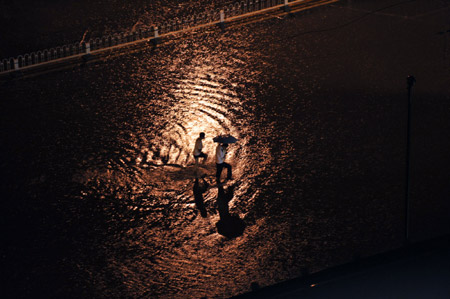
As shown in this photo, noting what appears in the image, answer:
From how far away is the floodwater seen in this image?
16781 millimetres

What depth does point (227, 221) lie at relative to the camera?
18.2m

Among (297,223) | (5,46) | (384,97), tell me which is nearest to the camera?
(297,223)

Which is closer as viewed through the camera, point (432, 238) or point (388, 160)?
point (432, 238)

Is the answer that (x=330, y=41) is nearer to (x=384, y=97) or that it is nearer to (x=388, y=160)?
(x=384, y=97)

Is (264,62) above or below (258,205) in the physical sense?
above

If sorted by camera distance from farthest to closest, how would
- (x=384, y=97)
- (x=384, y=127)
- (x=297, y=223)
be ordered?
(x=384, y=97) → (x=384, y=127) → (x=297, y=223)

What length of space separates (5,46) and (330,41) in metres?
15.4

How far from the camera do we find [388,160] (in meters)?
20.5

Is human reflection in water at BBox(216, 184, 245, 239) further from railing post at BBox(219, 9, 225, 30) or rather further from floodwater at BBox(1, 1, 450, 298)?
railing post at BBox(219, 9, 225, 30)

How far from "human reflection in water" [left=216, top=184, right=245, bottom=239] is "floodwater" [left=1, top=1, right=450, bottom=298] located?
5cm

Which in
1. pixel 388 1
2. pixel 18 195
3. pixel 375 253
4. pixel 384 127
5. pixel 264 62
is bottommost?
pixel 375 253

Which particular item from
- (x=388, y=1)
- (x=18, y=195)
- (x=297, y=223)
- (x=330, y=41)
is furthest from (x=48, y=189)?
(x=388, y=1)

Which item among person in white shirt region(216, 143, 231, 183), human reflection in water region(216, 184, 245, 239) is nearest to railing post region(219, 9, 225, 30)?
person in white shirt region(216, 143, 231, 183)

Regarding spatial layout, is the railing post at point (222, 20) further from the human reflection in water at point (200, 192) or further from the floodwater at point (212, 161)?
the human reflection in water at point (200, 192)
